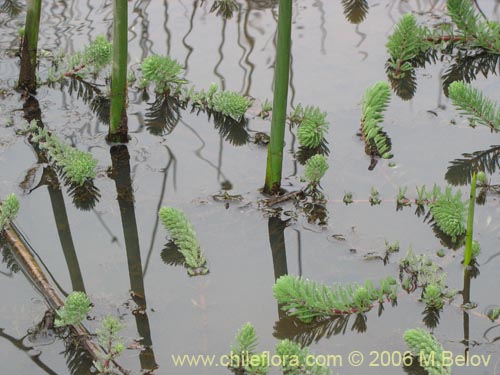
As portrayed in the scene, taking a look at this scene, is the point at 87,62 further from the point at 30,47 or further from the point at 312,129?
the point at 312,129

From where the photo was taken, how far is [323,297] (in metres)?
2.49

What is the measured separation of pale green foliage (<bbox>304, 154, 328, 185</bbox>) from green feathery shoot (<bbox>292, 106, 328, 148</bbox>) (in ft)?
0.96

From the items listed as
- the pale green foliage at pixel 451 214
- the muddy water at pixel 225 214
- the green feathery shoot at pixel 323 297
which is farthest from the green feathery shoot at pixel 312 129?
the green feathery shoot at pixel 323 297

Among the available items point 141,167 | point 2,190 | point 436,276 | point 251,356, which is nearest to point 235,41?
point 141,167

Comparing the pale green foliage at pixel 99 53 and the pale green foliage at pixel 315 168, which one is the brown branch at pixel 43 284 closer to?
the pale green foliage at pixel 315 168

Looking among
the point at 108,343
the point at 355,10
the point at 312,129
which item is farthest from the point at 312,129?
the point at 355,10

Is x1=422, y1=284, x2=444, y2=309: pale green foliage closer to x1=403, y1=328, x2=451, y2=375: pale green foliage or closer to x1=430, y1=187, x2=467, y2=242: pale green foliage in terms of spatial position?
x1=403, y1=328, x2=451, y2=375: pale green foliage

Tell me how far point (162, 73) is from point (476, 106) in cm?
137

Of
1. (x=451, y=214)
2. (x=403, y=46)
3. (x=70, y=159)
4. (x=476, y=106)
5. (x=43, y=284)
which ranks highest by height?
(x=403, y=46)

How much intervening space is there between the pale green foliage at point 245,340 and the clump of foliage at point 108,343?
1.05ft

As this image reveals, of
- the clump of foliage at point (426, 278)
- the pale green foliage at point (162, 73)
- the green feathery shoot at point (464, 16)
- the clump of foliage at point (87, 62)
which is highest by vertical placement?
the green feathery shoot at point (464, 16)

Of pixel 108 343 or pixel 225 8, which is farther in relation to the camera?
pixel 225 8

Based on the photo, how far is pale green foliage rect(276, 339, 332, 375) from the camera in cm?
219

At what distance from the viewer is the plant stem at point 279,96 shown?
2654mm
